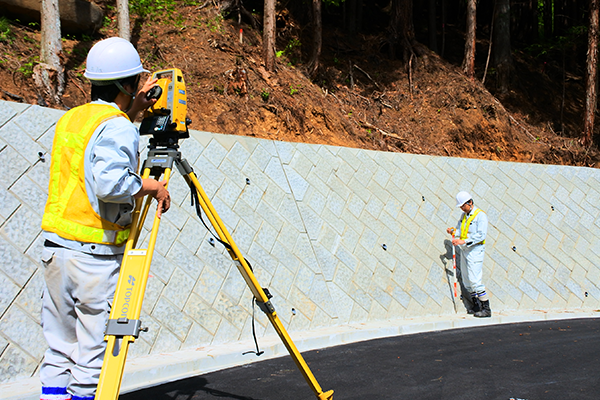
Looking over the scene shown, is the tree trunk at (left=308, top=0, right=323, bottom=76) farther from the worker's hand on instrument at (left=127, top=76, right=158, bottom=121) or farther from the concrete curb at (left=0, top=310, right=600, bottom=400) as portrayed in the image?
the worker's hand on instrument at (left=127, top=76, right=158, bottom=121)

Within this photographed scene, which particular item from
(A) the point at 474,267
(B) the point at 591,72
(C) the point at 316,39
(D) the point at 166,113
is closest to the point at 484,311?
(A) the point at 474,267

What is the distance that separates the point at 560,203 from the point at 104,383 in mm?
12231

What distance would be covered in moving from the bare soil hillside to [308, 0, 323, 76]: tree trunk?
0.35 meters

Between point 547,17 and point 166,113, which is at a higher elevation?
point 166,113

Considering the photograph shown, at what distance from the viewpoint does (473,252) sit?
8758 mm

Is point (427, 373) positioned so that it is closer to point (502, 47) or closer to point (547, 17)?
point (502, 47)

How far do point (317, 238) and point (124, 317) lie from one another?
5824 mm

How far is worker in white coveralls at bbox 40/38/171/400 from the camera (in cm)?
247

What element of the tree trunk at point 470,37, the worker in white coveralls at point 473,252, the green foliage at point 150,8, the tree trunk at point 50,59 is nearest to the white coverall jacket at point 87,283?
the tree trunk at point 50,59

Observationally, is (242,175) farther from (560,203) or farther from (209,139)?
(560,203)

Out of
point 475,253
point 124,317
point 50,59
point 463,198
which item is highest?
point 50,59

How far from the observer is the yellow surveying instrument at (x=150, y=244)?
2.24 m

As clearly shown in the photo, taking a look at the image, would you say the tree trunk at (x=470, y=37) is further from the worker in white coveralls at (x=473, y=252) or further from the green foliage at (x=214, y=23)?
the worker in white coveralls at (x=473, y=252)

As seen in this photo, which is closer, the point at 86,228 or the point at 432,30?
the point at 86,228
